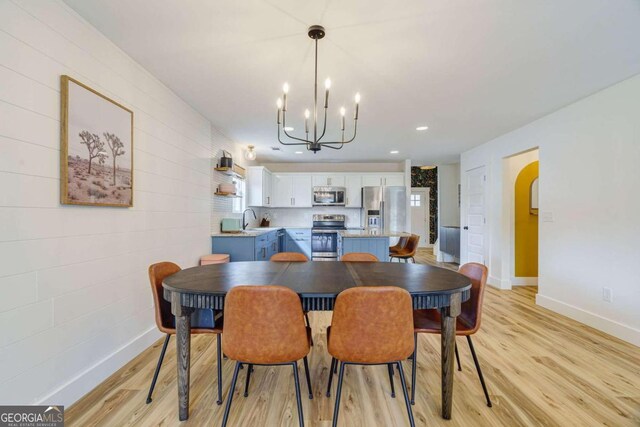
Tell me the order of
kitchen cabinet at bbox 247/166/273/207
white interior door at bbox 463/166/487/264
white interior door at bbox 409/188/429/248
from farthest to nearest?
white interior door at bbox 409/188/429/248 < kitchen cabinet at bbox 247/166/273/207 < white interior door at bbox 463/166/487/264

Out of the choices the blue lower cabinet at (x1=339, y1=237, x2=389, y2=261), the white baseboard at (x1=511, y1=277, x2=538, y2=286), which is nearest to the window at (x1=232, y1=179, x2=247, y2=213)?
the blue lower cabinet at (x1=339, y1=237, x2=389, y2=261)

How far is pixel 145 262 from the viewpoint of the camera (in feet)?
8.52

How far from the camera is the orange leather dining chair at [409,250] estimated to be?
4.59 metres

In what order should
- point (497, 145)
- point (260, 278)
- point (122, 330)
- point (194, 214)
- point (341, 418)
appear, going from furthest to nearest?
1. point (497, 145)
2. point (194, 214)
3. point (122, 330)
4. point (260, 278)
5. point (341, 418)

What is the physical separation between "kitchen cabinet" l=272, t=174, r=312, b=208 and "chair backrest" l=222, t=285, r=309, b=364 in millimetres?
5357

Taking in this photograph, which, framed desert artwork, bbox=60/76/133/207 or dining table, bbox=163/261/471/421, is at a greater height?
framed desert artwork, bbox=60/76/133/207

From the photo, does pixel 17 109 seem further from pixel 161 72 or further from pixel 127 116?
pixel 161 72

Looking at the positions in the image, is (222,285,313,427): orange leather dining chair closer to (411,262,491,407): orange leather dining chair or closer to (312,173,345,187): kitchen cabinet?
(411,262,491,407): orange leather dining chair

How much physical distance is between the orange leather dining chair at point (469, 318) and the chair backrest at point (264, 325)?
0.80 m

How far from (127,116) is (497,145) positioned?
16.7 ft

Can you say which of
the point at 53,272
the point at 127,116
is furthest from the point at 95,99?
the point at 53,272

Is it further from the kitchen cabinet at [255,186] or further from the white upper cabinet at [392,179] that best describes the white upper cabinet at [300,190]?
the white upper cabinet at [392,179]

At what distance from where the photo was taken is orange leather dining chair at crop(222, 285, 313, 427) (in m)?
1.41

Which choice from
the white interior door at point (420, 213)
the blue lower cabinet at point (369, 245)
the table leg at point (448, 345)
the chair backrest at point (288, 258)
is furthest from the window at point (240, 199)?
the white interior door at point (420, 213)
